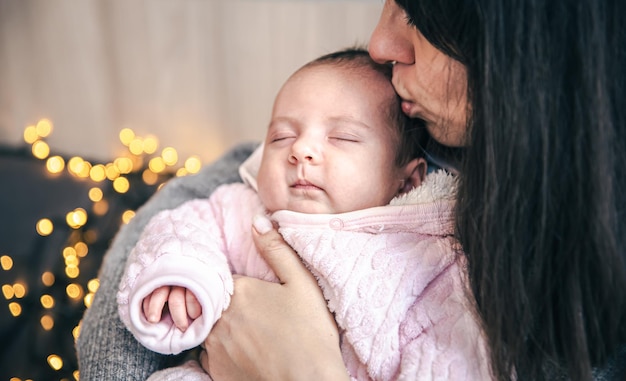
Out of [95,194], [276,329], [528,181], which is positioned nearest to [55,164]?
[95,194]

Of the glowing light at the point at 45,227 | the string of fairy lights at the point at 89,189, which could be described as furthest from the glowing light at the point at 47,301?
the glowing light at the point at 45,227

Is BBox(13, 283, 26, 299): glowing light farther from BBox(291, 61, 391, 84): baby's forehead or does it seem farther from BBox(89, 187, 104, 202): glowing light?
BBox(291, 61, 391, 84): baby's forehead

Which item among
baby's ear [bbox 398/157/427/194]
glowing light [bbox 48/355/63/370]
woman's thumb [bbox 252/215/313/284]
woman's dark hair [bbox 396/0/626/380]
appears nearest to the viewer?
woman's dark hair [bbox 396/0/626/380]

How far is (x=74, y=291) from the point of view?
184 cm

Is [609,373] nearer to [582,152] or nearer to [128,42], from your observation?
[582,152]

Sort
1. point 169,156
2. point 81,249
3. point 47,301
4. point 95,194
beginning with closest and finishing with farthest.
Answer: point 47,301
point 81,249
point 95,194
point 169,156

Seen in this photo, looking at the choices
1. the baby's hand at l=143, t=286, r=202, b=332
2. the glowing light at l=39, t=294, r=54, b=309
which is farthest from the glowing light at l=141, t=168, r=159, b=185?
the baby's hand at l=143, t=286, r=202, b=332

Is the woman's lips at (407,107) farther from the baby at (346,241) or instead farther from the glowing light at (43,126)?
the glowing light at (43,126)

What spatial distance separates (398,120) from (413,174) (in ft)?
0.34

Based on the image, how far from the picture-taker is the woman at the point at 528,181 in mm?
819

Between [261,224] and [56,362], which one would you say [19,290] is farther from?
[261,224]

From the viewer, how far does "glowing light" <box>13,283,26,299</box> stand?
1895mm

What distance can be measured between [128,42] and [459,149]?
1344mm

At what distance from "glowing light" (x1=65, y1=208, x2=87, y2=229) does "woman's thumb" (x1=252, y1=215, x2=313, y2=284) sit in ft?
3.03
